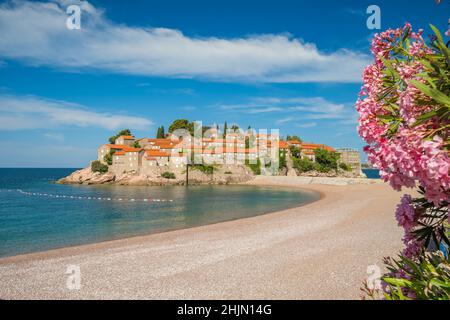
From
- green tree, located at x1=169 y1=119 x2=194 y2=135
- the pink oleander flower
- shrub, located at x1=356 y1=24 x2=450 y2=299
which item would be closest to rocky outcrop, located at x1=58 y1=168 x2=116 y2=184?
green tree, located at x1=169 y1=119 x2=194 y2=135

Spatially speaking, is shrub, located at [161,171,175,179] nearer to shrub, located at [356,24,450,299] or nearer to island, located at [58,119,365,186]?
island, located at [58,119,365,186]

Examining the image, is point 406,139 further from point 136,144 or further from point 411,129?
point 136,144

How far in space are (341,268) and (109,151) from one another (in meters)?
87.0

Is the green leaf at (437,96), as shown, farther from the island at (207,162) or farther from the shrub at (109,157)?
the shrub at (109,157)

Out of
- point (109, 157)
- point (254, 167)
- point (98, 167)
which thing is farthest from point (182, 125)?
point (254, 167)

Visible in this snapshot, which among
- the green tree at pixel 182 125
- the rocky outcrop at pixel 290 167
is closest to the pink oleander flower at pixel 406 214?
the rocky outcrop at pixel 290 167

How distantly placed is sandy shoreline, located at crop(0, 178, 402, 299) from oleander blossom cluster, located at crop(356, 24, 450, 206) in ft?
23.3

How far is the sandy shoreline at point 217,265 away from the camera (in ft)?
32.1

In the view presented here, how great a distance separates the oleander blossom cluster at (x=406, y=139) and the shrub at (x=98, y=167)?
89792 millimetres

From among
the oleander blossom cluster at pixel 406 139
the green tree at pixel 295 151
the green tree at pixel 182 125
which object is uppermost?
the green tree at pixel 182 125

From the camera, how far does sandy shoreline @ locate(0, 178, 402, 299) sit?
32.1 ft

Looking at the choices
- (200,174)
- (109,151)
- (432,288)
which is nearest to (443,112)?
(432,288)

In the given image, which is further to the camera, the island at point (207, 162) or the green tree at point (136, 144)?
the green tree at point (136, 144)

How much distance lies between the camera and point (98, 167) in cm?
8800
